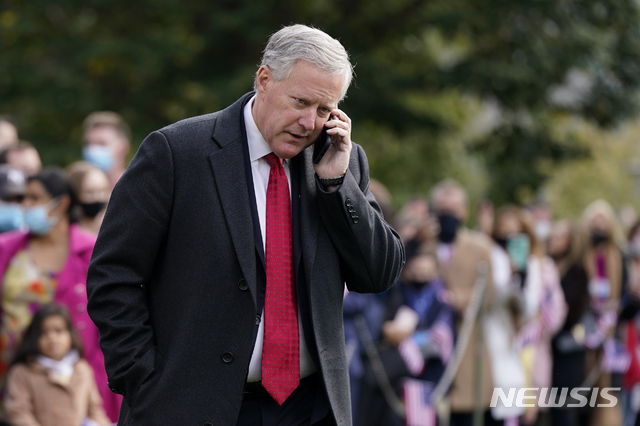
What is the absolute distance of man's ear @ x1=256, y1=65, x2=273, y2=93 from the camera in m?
3.41

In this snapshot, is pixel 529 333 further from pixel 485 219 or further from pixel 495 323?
pixel 485 219

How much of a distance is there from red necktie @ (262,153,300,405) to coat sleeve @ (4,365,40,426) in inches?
118

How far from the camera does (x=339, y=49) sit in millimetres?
3383

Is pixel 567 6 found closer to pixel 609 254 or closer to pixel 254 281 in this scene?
pixel 609 254

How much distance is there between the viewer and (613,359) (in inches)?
408

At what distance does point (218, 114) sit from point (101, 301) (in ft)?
2.68

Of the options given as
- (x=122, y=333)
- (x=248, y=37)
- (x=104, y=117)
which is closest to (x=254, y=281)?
(x=122, y=333)

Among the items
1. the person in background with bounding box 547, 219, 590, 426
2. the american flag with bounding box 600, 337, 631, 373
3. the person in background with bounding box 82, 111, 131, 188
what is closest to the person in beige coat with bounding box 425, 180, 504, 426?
the person in background with bounding box 547, 219, 590, 426

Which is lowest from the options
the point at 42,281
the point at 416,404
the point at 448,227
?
the point at 416,404

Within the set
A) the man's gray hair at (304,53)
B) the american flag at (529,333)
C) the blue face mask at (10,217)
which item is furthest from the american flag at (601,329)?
the man's gray hair at (304,53)

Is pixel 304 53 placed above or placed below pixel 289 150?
above

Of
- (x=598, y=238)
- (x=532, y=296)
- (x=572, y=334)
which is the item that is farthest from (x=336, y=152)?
(x=598, y=238)

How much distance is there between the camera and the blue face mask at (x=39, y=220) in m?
6.25

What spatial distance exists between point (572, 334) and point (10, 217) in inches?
236
